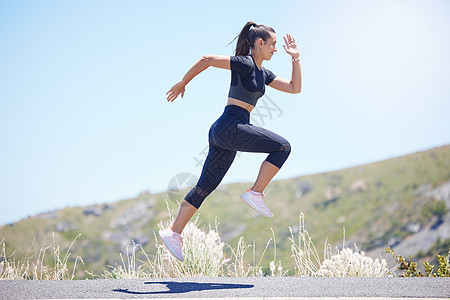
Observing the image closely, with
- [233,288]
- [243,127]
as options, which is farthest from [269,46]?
[233,288]

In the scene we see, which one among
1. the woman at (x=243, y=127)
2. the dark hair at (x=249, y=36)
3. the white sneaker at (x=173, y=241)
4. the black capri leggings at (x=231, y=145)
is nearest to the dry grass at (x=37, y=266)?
the white sneaker at (x=173, y=241)

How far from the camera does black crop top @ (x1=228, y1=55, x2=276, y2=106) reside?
4.27 m

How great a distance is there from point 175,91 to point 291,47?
1.31 meters

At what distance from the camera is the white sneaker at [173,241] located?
4512mm

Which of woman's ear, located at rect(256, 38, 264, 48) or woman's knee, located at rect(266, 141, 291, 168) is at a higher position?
woman's ear, located at rect(256, 38, 264, 48)

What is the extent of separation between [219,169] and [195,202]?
41 centimetres

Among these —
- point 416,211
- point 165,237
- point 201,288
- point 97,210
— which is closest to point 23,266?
point 165,237

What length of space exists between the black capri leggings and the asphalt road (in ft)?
2.85

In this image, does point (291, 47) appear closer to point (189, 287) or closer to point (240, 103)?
point (240, 103)

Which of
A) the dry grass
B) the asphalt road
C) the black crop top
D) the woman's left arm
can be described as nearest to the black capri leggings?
the black crop top

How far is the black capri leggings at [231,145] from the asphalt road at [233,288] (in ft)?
2.85

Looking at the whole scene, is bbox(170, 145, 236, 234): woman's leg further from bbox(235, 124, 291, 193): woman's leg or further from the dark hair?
the dark hair

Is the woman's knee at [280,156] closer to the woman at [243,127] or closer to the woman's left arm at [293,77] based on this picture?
the woman at [243,127]

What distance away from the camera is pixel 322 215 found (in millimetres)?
60375
